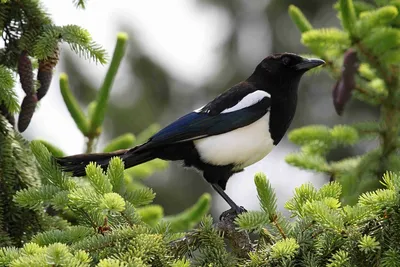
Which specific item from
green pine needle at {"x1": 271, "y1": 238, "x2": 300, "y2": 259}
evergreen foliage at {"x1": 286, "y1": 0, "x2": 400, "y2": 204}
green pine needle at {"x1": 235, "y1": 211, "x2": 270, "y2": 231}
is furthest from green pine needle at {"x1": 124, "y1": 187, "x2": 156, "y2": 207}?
evergreen foliage at {"x1": 286, "y1": 0, "x2": 400, "y2": 204}

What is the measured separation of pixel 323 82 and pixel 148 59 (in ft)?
8.93

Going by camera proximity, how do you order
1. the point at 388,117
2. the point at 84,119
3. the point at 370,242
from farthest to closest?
the point at 388,117
the point at 84,119
the point at 370,242

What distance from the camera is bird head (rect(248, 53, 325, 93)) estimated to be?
3.43 meters

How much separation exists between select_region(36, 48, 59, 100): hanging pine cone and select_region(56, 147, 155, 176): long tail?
0.26 metres

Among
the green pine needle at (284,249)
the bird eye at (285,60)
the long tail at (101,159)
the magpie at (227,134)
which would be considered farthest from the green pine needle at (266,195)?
the bird eye at (285,60)

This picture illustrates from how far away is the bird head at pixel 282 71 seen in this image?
343 cm

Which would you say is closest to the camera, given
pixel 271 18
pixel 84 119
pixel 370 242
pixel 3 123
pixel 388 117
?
pixel 370 242

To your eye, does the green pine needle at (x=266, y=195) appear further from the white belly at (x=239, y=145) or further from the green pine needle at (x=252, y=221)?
the white belly at (x=239, y=145)

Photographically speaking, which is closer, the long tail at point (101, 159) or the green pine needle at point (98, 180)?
the green pine needle at point (98, 180)

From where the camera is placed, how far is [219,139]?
3.25m

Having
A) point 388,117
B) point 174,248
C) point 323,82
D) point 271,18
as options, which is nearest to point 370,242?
point 174,248

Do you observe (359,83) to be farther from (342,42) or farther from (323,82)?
(323,82)

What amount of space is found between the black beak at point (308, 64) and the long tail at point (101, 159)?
0.81 metres

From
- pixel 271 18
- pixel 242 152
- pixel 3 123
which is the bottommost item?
pixel 271 18
